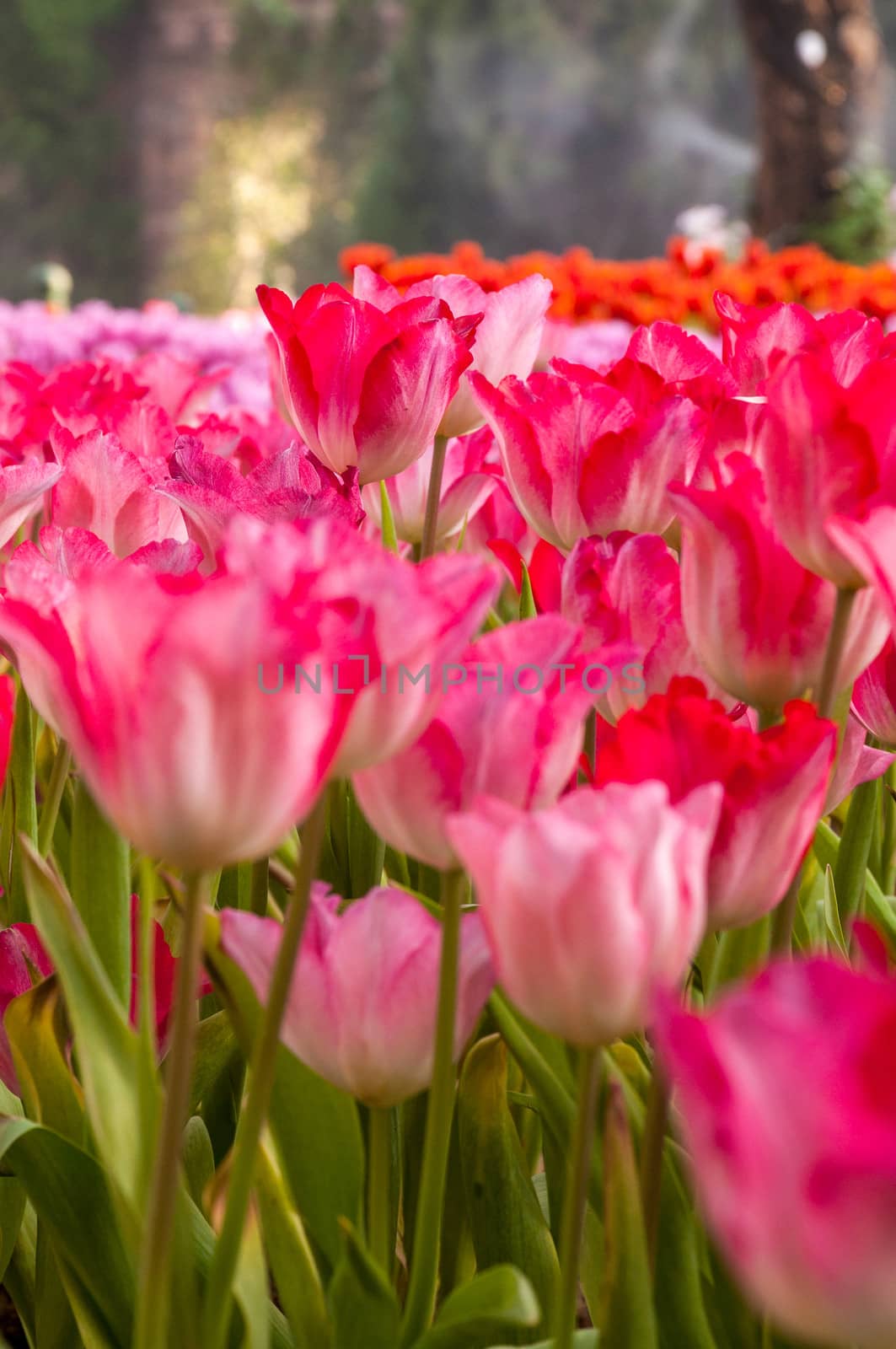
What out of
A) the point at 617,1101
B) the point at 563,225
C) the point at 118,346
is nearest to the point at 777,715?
the point at 617,1101

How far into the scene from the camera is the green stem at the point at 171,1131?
285mm

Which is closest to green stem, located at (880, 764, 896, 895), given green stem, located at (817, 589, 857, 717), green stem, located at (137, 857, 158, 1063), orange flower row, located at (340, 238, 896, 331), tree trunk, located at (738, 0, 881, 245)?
green stem, located at (817, 589, 857, 717)

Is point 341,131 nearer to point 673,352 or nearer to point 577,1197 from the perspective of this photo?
point 673,352

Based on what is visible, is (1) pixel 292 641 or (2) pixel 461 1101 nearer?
(1) pixel 292 641

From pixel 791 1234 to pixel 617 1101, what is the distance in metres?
0.11

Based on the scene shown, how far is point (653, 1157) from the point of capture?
353 millimetres

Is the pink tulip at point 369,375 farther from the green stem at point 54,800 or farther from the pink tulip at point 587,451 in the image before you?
the green stem at point 54,800

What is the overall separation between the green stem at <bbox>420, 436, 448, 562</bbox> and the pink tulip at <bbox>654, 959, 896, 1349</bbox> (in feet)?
1.23

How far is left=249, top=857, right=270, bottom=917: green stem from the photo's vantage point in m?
0.48

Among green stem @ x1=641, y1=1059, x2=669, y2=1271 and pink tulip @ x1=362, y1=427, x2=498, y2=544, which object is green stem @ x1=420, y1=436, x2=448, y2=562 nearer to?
pink tulip @ x1=362, y1=427, x2=498, y2=544

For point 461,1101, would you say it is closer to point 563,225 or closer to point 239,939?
point 239,939

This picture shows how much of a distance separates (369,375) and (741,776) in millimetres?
229

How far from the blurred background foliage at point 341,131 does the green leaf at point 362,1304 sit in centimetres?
1337

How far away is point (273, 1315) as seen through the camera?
16.9 inches
